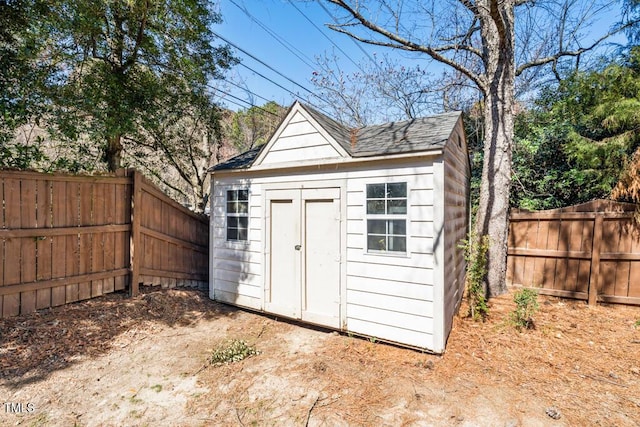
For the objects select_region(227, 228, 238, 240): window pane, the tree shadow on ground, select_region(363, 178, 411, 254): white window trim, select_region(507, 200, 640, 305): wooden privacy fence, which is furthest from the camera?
select_region(227, 228, 238, 240): window pane

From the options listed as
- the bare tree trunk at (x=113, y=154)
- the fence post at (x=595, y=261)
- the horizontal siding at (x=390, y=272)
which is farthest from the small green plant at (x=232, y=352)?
the fence post at (x=595, y=261)

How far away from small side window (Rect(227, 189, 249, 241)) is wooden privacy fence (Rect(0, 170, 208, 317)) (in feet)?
4.18

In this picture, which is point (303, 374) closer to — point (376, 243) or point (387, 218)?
point (376, 243)

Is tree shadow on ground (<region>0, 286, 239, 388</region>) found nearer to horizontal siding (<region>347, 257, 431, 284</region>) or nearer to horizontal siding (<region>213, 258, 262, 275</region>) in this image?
horizontal siding (<region>213, 258, 262, 275</region>)

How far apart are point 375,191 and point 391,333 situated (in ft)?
6.35

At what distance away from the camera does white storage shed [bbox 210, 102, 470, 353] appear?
377cm

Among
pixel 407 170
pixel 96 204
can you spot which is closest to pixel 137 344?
pixel 96 204

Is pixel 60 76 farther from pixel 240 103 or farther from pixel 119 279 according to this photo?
pixel 240 103

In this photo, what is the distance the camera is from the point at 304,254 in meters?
4.71

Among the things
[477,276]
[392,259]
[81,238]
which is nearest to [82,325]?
[81,238]

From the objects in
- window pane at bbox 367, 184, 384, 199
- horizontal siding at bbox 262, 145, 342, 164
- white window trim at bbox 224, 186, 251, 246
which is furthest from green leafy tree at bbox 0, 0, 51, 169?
window pane at bbox 367, 184, 384, 199

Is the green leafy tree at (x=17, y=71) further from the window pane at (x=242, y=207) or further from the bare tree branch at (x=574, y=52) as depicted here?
the bare tree branch at (x=574, y=52)

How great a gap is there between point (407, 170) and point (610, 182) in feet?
14.7

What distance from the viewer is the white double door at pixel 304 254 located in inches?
176
